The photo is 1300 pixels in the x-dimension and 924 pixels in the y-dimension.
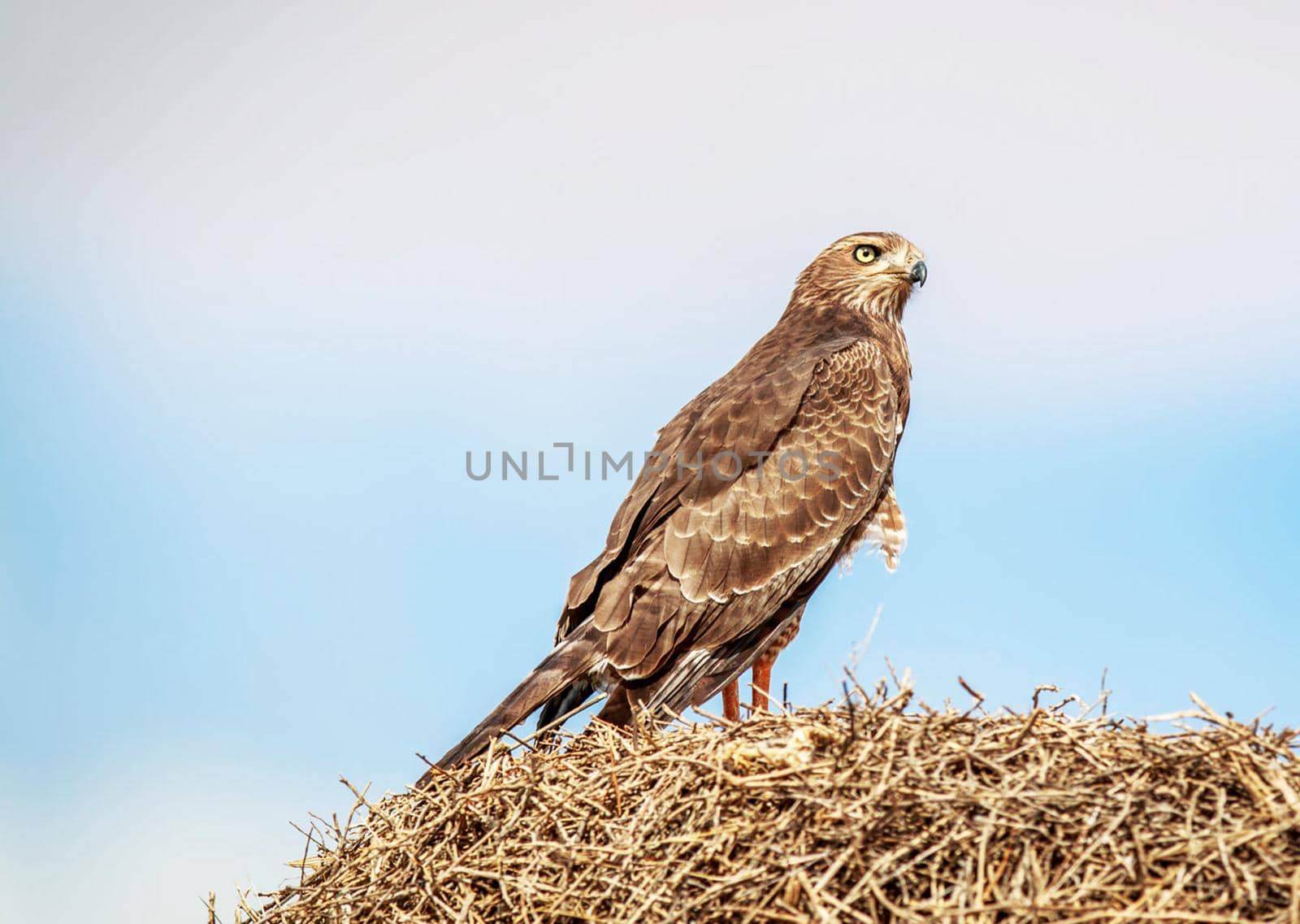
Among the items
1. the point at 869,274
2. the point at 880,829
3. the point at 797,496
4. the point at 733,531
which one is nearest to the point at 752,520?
the point at 733,531

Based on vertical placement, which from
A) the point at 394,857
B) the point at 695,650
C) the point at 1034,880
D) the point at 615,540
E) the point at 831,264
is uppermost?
the point at 831,264

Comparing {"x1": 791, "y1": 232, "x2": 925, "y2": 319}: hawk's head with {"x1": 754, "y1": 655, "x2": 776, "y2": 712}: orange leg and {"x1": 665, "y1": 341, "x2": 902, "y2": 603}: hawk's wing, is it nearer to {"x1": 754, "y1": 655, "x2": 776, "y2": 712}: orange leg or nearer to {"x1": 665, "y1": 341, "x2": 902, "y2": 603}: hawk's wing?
{"x1": 665, "y1": 341, "x2": 902, "y2": 603}: hawk's wing

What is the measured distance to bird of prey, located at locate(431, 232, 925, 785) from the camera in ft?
20.0

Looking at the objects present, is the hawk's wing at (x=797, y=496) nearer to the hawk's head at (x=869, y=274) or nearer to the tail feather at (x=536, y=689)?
the tail feather at (x=536, y=689)

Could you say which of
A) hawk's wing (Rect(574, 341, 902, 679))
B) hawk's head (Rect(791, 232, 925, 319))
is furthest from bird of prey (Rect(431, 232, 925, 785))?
hawk's head (Rect(791, 232, 925, 319))

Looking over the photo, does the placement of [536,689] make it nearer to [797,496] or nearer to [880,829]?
[797,496]

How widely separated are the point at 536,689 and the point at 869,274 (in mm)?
3987

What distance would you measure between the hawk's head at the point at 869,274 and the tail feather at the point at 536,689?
3.32 metres

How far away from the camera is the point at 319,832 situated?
17.0ft

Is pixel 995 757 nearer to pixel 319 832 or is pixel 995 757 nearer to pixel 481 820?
pixel 481 820

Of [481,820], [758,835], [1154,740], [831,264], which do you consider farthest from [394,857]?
[831,264]

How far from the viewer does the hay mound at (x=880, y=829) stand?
3533 mm

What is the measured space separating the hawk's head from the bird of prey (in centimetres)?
73

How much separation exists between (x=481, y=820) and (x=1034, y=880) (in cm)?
211
